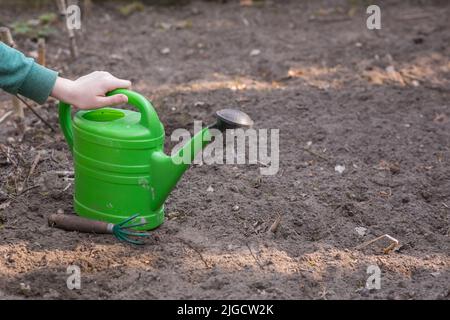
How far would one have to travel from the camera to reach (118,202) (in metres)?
2.26

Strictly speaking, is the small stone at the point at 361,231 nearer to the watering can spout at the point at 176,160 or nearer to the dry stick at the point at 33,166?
the watering can spout at the point at 176,160

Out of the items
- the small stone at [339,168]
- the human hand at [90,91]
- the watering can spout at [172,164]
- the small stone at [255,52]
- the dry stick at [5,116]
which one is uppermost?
the human hand at [90,91]

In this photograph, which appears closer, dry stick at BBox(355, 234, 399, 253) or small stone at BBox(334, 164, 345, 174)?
dry stick at BBox(355, 234, 399, 253)

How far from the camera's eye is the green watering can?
2.17m

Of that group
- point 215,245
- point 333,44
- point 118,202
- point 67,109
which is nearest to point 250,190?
point 215,245

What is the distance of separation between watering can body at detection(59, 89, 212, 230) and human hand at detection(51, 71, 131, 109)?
0.04 m

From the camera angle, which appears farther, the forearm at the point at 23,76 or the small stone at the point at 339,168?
the small stone at the point at 339,168

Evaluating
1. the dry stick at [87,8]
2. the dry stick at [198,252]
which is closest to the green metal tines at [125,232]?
the dry stick at [198,252]

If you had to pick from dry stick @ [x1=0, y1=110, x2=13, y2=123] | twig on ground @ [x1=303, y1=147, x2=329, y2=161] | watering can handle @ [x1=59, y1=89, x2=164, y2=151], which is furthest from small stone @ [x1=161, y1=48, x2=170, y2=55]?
watering can handle @ [x1=59, y1=89, x2=164, y2=151]

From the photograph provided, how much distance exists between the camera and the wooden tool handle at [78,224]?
225 cm

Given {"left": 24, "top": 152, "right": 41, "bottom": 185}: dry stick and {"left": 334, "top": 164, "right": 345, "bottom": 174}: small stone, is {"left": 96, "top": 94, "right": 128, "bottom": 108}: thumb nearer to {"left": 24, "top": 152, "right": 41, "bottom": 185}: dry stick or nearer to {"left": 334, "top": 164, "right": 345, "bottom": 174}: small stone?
{"left": 24, "top": 152, "right": 41, "bottom": 185}: dry stick

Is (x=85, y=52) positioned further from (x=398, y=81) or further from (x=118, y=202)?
(x=118, y=202)

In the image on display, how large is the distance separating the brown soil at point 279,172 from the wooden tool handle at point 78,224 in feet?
0.09

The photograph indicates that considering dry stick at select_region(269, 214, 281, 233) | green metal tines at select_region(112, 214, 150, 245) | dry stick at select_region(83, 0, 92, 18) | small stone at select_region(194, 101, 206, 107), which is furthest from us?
dry stick at select_region(83, 0, 92, 18)
